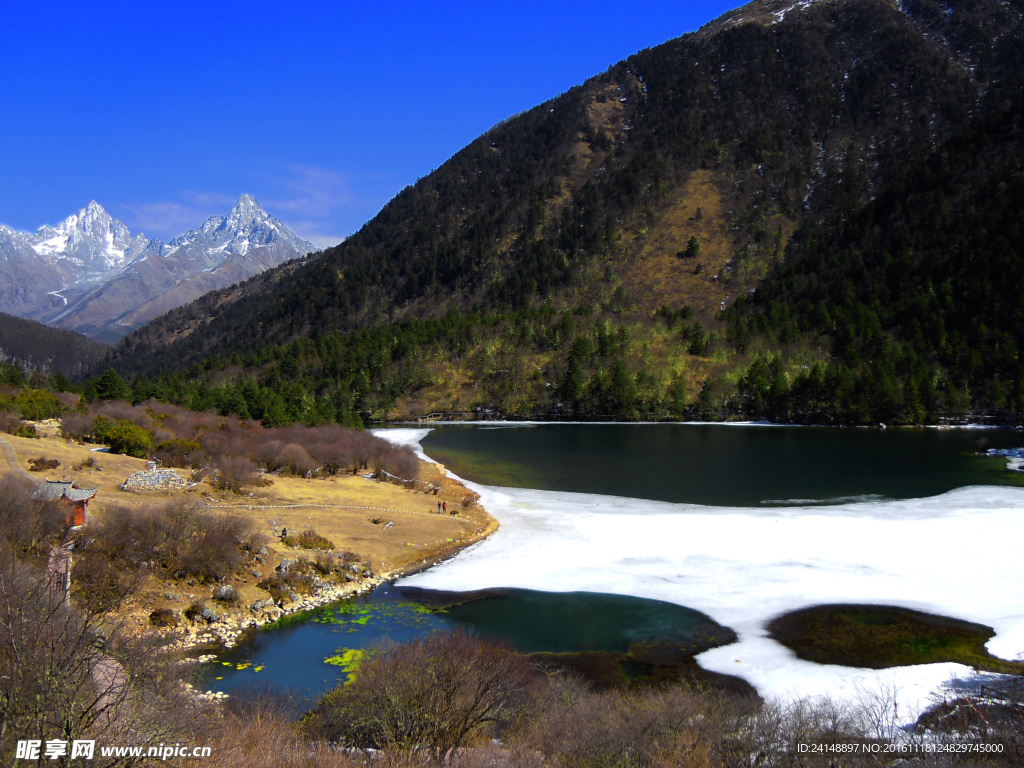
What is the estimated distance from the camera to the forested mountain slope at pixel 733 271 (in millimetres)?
113562

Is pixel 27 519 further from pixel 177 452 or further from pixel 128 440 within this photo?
pixel 128 440

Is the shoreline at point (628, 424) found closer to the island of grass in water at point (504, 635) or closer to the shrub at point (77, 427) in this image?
the shrub at point (77, 427)

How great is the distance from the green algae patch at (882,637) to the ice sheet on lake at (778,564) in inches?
24.1

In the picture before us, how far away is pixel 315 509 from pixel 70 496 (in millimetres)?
15559

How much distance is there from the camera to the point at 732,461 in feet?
218

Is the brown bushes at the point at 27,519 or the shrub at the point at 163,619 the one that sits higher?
the brown bushes at the point at 27,519

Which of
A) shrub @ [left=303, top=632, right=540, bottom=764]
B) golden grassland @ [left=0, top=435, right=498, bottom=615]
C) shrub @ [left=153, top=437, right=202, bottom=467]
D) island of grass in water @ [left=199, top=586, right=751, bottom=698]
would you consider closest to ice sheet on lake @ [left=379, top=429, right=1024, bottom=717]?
island of grass in water @ [left=199, top=586, right=751, bottom=698]

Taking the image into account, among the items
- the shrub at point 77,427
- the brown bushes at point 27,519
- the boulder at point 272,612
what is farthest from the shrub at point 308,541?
the shrub at point 77,427

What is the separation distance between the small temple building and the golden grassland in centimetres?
229

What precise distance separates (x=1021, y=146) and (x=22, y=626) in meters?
178

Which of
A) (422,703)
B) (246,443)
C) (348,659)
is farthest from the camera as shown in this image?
(246,443)

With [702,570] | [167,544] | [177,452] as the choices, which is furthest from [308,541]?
[177,452]

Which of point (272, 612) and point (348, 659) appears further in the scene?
point (272, 612)

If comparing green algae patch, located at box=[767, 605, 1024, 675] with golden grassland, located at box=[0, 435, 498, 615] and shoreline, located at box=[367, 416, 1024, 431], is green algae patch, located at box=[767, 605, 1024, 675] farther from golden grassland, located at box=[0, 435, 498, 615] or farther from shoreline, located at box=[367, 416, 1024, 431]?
shoreline, located at box=[367, 416, 1024, 431]
